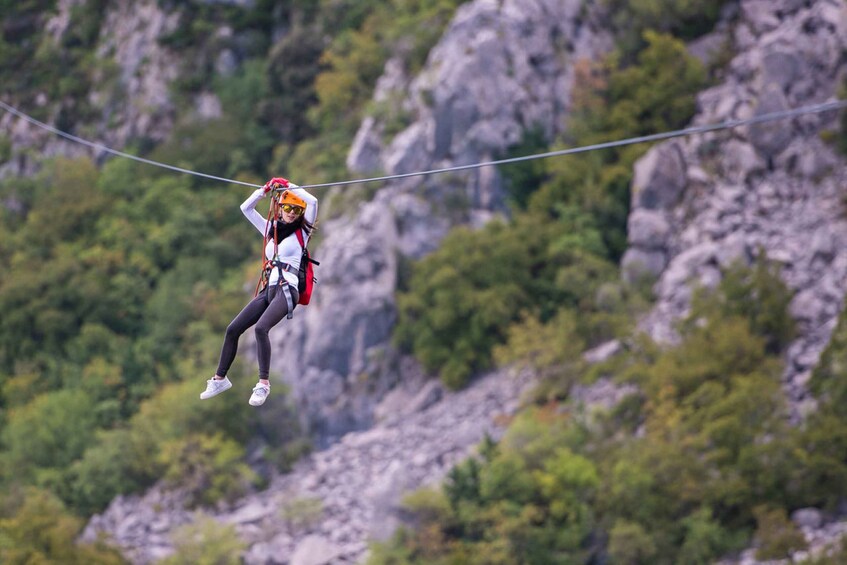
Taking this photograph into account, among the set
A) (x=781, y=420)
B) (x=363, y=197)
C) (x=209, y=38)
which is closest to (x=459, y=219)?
(x=363, y=197)

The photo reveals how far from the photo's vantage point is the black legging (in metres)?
13.3

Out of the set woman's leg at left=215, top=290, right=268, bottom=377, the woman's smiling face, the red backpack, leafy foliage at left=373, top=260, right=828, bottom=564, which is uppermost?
leafy foliage at left=373, top=260, right=828, bottom=564

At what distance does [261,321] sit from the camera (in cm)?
1329

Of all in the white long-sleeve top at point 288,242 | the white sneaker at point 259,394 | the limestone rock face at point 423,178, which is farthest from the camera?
the limestone rock face at point 423,178

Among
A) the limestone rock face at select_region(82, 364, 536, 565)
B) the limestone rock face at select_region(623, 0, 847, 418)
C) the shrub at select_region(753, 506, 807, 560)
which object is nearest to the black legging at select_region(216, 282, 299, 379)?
the shrub at select_region(753, 506, 807, 560)

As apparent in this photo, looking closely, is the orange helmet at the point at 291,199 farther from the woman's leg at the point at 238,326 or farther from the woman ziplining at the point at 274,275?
the woman's leg at the point at 238,326

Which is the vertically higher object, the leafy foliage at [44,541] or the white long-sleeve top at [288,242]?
the leafy foliage at [44,541]

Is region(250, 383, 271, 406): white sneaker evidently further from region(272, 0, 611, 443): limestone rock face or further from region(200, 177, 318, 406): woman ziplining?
region(272, 0, 611, 443): limestone rock face

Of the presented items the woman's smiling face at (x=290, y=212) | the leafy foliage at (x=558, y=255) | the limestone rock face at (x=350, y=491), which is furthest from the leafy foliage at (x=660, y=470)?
the woman's smiling face at (x=290, y=212)

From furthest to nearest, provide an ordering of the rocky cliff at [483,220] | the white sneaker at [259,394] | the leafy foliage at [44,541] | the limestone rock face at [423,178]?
the limestone rock face at [423,178], the rocky cliff at [483,220], the leafy foliage at [44,541], the white sneaker at [259,394]

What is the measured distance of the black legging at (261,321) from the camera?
13.3 meters

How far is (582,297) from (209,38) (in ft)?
62.5

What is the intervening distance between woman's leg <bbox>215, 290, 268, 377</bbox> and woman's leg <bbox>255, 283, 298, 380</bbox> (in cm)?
13

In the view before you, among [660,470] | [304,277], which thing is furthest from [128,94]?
[304,277]
